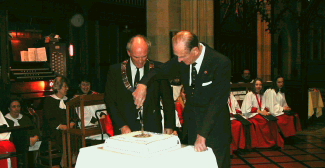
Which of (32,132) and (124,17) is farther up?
(124,17)

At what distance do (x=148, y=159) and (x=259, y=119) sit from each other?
5194 mm

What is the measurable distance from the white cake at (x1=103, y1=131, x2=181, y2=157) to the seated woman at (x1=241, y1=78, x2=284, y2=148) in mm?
4836

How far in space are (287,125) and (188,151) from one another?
5.36 m

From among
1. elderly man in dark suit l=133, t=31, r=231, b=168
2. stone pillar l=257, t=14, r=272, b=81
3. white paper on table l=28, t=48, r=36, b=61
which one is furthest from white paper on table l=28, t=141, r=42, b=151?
stone pillar l=257, t=14, r=272, b=81

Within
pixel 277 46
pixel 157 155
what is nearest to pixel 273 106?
pixel 157 155

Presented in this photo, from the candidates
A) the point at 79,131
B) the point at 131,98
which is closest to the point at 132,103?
the point at 131,98

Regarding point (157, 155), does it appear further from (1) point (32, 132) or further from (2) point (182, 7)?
(2) point (182, 7)

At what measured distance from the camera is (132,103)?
2.93 meters

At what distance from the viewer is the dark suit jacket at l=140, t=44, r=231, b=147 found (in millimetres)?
2369

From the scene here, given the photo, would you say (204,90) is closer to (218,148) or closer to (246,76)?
(218,148)

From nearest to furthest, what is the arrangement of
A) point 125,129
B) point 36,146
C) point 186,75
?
1. point 186,75
2. point 125,129
3. point 36,146

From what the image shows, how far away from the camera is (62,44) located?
28.0 ft

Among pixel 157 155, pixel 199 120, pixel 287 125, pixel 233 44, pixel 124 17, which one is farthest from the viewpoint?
pixel 233 44

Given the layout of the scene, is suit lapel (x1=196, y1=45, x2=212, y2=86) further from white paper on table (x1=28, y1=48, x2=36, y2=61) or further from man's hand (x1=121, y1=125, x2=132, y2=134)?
white paper on table (x1=28, y1=48, x2=36, y2=61)
